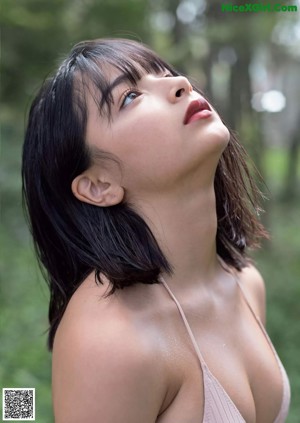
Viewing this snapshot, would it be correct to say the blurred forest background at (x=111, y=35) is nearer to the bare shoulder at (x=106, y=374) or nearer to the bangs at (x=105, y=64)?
the bare shoulder at (x=106, y=374)

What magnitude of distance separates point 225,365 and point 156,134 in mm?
507

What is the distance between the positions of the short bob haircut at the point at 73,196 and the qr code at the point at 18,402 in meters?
0.22

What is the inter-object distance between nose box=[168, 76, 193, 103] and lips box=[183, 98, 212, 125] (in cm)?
4

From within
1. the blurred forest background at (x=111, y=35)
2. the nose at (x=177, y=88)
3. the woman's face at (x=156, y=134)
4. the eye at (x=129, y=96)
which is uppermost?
the nose at (x=177, y=88)

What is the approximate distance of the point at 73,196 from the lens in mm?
1283

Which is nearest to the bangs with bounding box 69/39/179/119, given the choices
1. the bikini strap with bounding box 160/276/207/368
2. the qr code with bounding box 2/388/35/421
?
the bikini strap with bounding box 160/276/207/368

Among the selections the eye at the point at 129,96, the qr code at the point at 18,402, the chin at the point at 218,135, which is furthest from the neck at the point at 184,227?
the qr code at the point at 18,402

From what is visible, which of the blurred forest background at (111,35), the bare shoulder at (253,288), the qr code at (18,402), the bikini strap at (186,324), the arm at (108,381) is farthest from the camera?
the blurred forest background at (111,35)

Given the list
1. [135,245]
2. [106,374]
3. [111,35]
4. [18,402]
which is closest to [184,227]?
[135,245]

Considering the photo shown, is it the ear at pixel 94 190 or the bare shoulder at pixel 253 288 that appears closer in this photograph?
the ear at pixel 94 190

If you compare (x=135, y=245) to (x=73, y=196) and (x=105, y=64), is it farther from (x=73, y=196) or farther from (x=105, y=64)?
(x=105, y=64)

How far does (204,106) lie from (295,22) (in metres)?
5.70

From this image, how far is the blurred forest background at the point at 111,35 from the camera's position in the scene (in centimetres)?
417

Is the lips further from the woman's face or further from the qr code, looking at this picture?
the qr code
